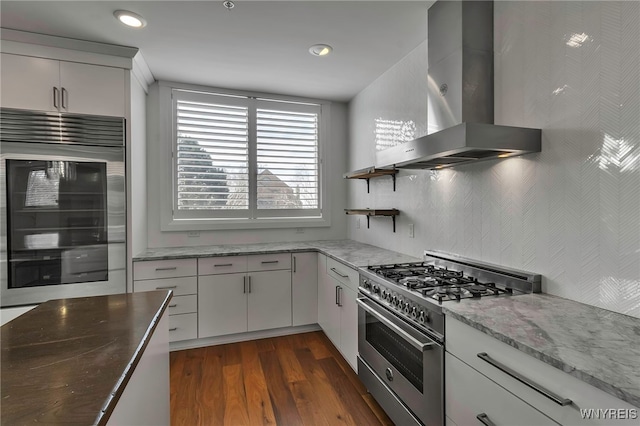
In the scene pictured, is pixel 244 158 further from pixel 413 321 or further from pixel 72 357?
pixel 72 357

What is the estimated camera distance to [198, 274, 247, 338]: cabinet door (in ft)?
9.51

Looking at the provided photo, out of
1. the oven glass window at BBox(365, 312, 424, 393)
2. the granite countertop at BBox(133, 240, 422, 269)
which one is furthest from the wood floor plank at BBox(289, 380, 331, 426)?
the granite countertop at BBox(133, 240, 422, 269)

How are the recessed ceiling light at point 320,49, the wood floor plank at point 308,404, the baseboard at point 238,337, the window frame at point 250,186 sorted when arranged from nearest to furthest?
the wood floor plank at point 308,404
the recessed ceiling light at point 320,49
the baseboard at point 238,337
the window frame at point 250,186

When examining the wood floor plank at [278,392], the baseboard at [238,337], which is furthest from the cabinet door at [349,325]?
the baseboard at [238,337]

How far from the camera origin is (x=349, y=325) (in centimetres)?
247

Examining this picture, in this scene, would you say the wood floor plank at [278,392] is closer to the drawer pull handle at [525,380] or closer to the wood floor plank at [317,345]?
the wood floor plank at [317,345]

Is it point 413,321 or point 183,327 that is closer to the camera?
point 413,321

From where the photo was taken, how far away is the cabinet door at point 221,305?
114 inches

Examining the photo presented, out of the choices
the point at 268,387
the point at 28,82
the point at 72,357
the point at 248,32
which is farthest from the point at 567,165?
the point at 28,82

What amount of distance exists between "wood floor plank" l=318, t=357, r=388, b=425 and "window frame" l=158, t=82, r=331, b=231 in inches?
64.1

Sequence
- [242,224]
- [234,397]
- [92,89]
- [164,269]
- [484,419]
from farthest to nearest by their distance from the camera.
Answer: [242,224], [164,269], [92,89], [234,397], [484,419]

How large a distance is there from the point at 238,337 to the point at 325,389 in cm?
118

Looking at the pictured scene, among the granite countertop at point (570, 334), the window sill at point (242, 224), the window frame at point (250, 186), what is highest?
the window frame at point (250, 186)

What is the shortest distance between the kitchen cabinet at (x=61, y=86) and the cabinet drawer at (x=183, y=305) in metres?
1.65
